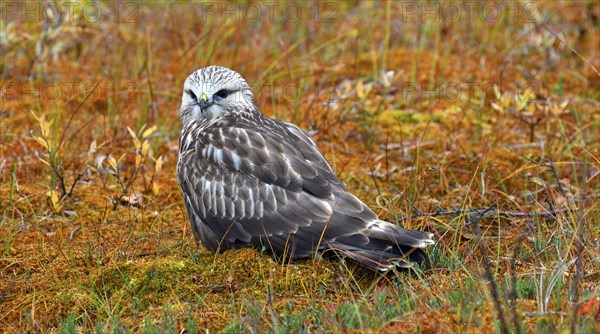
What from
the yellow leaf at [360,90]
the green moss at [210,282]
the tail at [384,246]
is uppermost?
the yellow leaf at [360,90]

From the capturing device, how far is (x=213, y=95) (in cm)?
A: 605

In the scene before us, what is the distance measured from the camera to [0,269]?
17.1 ft

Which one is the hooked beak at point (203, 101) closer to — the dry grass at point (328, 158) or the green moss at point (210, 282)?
the dry grass at point (328, 158)

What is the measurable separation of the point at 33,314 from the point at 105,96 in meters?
4.19

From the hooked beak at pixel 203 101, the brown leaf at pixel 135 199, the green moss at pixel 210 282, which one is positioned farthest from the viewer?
the brown leaf at pixel 135 199

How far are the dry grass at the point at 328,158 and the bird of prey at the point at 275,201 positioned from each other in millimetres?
141

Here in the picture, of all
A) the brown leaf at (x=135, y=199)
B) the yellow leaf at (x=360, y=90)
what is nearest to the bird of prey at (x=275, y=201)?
the brown leaf at (x=135, y=199)

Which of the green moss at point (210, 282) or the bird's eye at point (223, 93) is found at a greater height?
the bird's eye at point (223, 93)

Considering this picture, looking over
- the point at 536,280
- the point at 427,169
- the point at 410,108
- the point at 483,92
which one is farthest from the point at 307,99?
the point at 536,280

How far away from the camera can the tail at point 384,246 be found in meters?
4.64

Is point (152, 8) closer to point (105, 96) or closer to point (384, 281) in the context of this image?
point (105, 96)

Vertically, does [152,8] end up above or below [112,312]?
above

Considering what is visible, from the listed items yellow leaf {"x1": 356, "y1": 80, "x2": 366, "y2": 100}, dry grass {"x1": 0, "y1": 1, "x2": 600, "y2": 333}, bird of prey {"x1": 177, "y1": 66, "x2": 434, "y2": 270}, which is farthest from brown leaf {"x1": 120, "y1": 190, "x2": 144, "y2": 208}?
yellow leaf {"x1": 356, "y1": 80, "x2": 366, "y2": 100}

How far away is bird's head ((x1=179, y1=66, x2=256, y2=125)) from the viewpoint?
6035 mm
